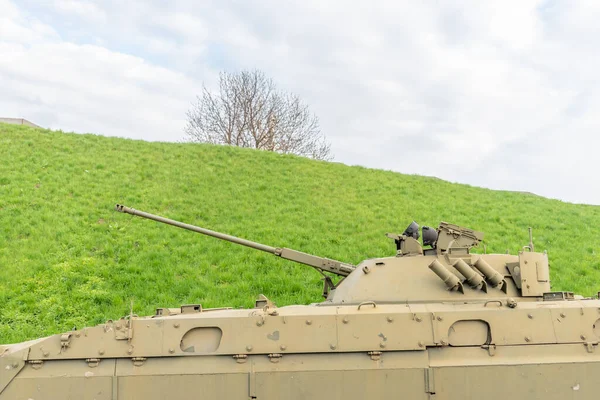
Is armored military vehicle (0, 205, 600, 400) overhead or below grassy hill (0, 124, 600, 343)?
below

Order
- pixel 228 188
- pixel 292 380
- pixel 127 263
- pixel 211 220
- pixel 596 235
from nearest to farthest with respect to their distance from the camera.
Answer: pixel 292 380 < pixel 127 263 < pixel 211 220 < pixel 596 235 < pixel 228 188

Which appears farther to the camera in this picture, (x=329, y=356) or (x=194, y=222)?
(x=194, y=222)

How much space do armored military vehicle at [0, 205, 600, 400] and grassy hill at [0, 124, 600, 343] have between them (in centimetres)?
459

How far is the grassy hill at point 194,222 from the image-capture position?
12.9 metres

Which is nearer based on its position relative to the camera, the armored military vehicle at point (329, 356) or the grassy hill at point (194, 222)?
the armored military vehicle at point (329, 356)

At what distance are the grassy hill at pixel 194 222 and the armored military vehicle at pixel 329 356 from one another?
4593mm

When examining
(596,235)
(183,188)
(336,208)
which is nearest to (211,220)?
(183,188)

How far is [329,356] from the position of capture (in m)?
6.30

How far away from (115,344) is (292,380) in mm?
2131

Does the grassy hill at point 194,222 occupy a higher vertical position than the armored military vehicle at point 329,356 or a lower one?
higher

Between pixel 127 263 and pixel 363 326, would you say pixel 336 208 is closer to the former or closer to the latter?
pixel 127 263

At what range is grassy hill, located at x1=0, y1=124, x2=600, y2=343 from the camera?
12.9 m

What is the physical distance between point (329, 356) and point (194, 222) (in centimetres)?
1131

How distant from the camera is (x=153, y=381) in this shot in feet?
20.6
